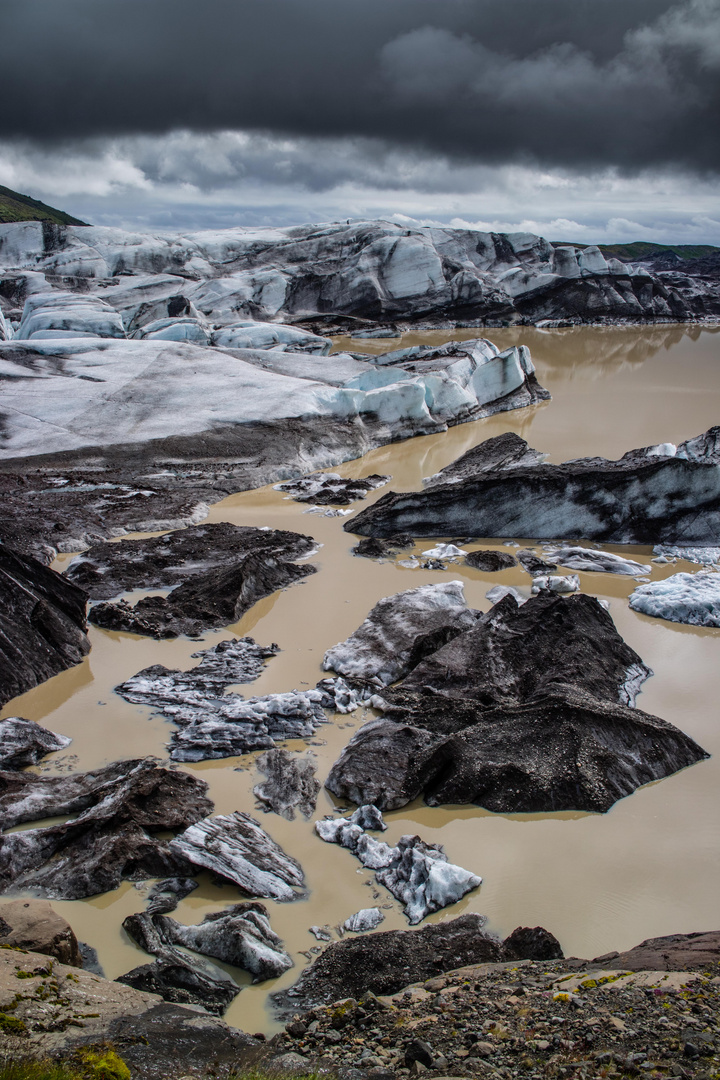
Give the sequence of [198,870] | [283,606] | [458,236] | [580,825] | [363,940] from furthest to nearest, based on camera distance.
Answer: [458,236]
[283,606]
[580,825]
[198,870]
[363,940]

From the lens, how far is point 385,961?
450cm

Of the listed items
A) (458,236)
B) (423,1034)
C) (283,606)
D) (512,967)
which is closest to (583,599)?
(283,606)

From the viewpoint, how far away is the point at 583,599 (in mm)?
9203

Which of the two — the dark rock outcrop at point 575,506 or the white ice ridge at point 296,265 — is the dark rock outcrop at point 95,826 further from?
the white ice ridge at point 296,265

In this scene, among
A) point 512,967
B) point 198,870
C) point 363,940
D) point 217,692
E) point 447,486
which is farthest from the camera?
point 447,486

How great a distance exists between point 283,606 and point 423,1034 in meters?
7.26

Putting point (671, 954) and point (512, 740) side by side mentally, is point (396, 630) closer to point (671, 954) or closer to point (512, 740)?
point (512, 740)

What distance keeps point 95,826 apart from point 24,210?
9796cm

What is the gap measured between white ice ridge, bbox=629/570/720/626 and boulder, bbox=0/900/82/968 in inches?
337

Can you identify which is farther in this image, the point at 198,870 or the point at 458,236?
the point at 458,236

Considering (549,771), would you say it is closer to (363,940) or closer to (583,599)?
(363,940)

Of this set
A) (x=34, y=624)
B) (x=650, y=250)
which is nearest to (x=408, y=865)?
(x=34, y=624)

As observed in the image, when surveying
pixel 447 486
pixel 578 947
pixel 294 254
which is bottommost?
pixel 578 947

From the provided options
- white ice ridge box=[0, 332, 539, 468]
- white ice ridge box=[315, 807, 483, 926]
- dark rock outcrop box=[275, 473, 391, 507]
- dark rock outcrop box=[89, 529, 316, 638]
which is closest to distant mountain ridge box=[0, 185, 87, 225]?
white ice ridge box=[0, 332, 539, 468]
